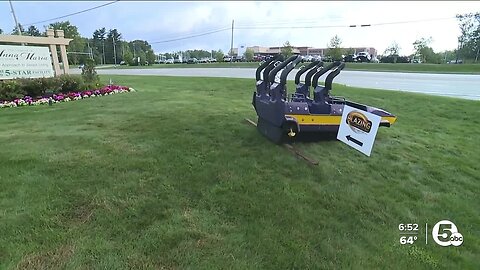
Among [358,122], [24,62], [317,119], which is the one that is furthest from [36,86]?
[358,122]

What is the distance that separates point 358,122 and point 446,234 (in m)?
1.31

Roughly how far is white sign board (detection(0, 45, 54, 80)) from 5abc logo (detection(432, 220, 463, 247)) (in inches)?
421

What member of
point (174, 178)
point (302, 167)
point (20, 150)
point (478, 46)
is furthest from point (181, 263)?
point (478, 46)

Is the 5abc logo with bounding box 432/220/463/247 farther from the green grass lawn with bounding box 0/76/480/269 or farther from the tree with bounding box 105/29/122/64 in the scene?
the tree with bounding box 105/29/122/64

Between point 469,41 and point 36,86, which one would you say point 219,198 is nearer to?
point 36,86

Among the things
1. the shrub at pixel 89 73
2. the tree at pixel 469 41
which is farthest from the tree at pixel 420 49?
the shrub at pixel 89 73

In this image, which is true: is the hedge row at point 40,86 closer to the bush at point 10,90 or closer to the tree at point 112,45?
the bush at point 10,90

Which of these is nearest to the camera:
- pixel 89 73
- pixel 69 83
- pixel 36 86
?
pixel 36 86

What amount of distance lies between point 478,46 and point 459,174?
5830 centimetres

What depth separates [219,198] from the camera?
3268 millimetres

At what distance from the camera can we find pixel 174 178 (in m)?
3.57

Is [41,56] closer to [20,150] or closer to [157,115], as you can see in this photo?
[157,115]

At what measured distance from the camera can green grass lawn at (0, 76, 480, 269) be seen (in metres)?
2.52

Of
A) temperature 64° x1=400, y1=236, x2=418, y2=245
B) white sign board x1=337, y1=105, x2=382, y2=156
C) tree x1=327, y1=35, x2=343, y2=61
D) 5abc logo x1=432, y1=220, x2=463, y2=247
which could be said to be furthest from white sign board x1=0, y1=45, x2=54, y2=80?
tree x1=327, y1=35, x2=343, y2=61
